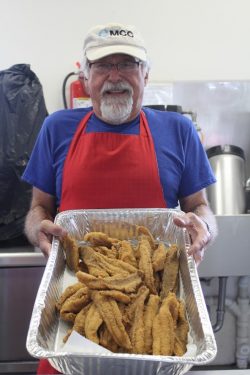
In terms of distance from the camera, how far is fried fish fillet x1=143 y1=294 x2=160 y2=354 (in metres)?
0.54

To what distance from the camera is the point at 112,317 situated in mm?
562

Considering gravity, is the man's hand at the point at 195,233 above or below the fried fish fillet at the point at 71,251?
above

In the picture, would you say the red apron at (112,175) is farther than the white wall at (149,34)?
No

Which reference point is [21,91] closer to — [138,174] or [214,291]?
[138,174]

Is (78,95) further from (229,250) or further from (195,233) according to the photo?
(195,233)

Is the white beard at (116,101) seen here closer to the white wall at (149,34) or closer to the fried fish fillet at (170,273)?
the fried fish fillet at (170,273)

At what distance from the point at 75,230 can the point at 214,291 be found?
878 millimetres

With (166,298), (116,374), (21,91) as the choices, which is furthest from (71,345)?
(21,91)

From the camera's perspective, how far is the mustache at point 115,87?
93cm

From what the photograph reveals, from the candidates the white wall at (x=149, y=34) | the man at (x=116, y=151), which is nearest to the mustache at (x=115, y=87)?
the man at (x=116, y=151)

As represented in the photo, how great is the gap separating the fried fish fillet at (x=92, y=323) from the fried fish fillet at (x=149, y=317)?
64 millimetres

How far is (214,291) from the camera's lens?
1.57 meters

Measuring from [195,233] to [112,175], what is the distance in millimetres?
274

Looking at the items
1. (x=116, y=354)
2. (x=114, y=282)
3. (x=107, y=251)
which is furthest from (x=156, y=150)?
(x=116, y=354)
